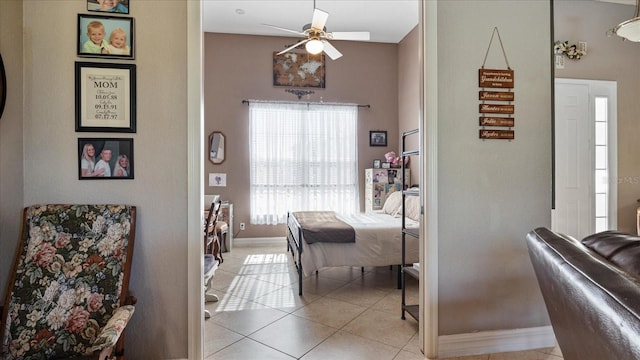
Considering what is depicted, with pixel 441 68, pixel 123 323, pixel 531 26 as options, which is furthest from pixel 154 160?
pixel 531 26

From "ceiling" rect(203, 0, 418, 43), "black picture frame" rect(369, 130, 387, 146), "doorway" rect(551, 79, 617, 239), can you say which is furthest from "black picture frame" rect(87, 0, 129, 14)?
"black picture frame" rect(369, 130, 387, 146)

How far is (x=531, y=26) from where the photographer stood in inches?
86.0

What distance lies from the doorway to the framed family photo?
439 cm

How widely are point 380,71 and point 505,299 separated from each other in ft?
15.7

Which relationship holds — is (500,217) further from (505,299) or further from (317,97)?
(317,97)

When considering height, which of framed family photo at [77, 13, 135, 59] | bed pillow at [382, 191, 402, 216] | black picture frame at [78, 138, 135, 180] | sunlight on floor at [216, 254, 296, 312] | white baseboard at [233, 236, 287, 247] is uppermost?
framed family photo at [77, 13, 135, 59]

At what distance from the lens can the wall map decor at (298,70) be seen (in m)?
5.69

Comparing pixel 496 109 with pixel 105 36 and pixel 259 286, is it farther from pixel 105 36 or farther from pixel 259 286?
pixel 259 286

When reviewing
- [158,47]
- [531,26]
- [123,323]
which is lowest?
[123,323]

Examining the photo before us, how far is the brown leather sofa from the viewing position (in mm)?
727

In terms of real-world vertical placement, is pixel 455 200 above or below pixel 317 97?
below

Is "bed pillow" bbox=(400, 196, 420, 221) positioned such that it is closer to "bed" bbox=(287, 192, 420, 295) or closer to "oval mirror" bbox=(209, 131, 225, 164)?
"bed" bbox=(287, 192, 420, 295)

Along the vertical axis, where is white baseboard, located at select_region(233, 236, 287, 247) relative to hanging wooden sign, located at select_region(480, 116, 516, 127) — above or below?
below

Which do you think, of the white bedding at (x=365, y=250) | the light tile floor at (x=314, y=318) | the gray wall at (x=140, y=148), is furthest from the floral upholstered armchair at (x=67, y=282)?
the white bedding at (x=365, y=250)
